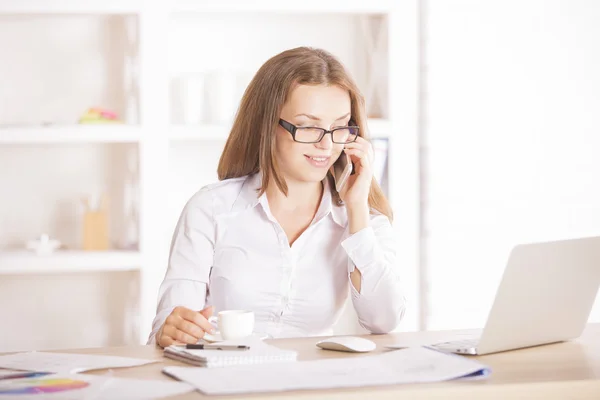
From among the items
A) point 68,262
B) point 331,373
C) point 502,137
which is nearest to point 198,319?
point 331,373

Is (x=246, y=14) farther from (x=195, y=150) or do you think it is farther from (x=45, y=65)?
(x=45, y=65)

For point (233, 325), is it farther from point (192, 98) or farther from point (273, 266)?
point (192, 98)

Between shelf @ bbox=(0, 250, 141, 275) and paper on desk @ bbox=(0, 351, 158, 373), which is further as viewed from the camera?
shelf @ bbox=(0, 250, 141, 275)

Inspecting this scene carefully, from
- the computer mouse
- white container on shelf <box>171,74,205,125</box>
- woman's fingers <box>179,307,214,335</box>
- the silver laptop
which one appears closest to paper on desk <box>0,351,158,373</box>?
woman's fingers <box>179,307,214,335</box>

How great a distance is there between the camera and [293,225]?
87.7 inches

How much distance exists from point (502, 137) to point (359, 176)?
186cm

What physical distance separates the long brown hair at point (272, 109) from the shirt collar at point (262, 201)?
0.08ft

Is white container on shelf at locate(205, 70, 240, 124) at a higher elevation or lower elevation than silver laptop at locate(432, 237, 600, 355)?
higher

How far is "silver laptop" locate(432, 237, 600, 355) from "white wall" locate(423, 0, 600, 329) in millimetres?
2052

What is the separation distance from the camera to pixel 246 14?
12.3 feet

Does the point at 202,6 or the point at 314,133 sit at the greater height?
the point at 202,6

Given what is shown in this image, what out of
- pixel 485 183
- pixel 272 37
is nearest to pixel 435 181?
pixel 485 183

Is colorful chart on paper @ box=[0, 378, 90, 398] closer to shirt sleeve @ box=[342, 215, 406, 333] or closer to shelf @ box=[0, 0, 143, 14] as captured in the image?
shirt sleeve @ box=[342, 215, 406, 333]

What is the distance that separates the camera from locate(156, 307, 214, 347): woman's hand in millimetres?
1660
